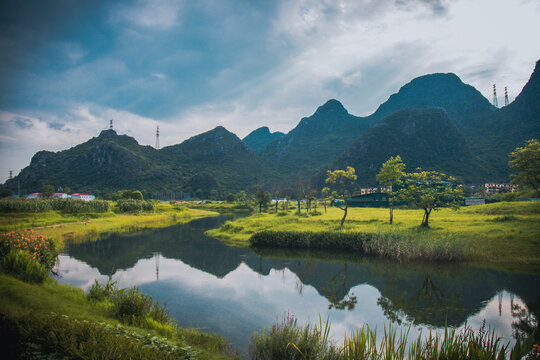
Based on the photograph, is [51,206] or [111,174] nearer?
[51,206]

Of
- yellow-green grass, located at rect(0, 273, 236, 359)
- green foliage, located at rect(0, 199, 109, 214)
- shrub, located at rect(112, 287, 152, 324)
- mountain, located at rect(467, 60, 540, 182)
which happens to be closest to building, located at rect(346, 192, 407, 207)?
green foliage, located at rect(0, 199, 109, 214)

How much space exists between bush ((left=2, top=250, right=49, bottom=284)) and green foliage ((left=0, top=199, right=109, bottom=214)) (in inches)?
917

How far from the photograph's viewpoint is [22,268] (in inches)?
457

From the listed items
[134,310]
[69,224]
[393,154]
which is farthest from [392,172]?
[393,154]

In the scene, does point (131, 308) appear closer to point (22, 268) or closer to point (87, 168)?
point (22, 268)

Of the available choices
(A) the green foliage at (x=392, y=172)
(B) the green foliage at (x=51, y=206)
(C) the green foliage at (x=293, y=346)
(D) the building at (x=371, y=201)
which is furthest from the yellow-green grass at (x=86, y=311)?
(D) the building at (x=371, y=201)

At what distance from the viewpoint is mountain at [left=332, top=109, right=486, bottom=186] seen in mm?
122688

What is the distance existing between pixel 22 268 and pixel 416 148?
15528 centimetres

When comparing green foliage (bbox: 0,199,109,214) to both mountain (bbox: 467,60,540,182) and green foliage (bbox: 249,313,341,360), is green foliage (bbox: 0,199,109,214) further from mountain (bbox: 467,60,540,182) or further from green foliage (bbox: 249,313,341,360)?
mountain (bbox: 467,60,540,182)

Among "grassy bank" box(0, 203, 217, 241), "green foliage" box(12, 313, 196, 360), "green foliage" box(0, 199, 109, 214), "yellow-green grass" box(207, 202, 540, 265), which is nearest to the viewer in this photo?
"green foliage" box(12, 313, 196, 360)

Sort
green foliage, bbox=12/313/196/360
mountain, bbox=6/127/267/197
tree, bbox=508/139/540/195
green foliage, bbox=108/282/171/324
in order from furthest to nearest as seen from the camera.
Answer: mountain, bbox=6/127/267/197, tree, bbox=508/139/540/195, green foliage, bbox=108/282/171/324, green foliage, bbox=12/313/196/360

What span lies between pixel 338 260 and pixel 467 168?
412ft

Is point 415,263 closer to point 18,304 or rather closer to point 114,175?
point 18,304

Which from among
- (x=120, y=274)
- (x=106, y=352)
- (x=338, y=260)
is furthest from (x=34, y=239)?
(x=338, y=260)
